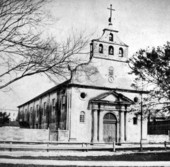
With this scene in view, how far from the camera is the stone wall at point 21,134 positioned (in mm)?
28047

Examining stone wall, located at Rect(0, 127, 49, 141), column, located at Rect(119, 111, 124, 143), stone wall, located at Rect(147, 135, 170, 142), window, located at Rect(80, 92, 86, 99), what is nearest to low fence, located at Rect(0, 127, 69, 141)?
stone wall, located at Rect(0, 127, 49, 141)

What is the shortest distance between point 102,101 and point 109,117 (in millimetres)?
2288

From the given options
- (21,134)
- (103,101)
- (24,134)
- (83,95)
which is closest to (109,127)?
(103,101)

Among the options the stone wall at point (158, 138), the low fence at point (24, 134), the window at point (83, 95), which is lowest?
the stone wall at point (158, 138)

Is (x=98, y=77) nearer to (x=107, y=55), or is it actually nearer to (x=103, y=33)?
(x=107, y=55)

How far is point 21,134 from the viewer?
28312mm

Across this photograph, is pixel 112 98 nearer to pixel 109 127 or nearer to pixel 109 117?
pixel 109 117

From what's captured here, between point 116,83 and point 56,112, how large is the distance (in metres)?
8.13

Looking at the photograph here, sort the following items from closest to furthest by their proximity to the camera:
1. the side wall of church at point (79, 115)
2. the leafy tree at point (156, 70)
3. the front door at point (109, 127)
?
the leafy tree at point (156, 70)
the side wall of church at point (79, 115)
the front door at point (109, 127)

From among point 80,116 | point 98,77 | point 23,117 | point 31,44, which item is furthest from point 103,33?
point 23,117

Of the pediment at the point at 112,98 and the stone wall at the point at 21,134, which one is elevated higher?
the pediment at the point at 112,98

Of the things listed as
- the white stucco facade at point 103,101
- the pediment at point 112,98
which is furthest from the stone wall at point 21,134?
the pediment at point 112,98

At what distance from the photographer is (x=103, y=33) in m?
34.2

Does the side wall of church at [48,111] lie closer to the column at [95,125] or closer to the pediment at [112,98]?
the column at [95,125]
